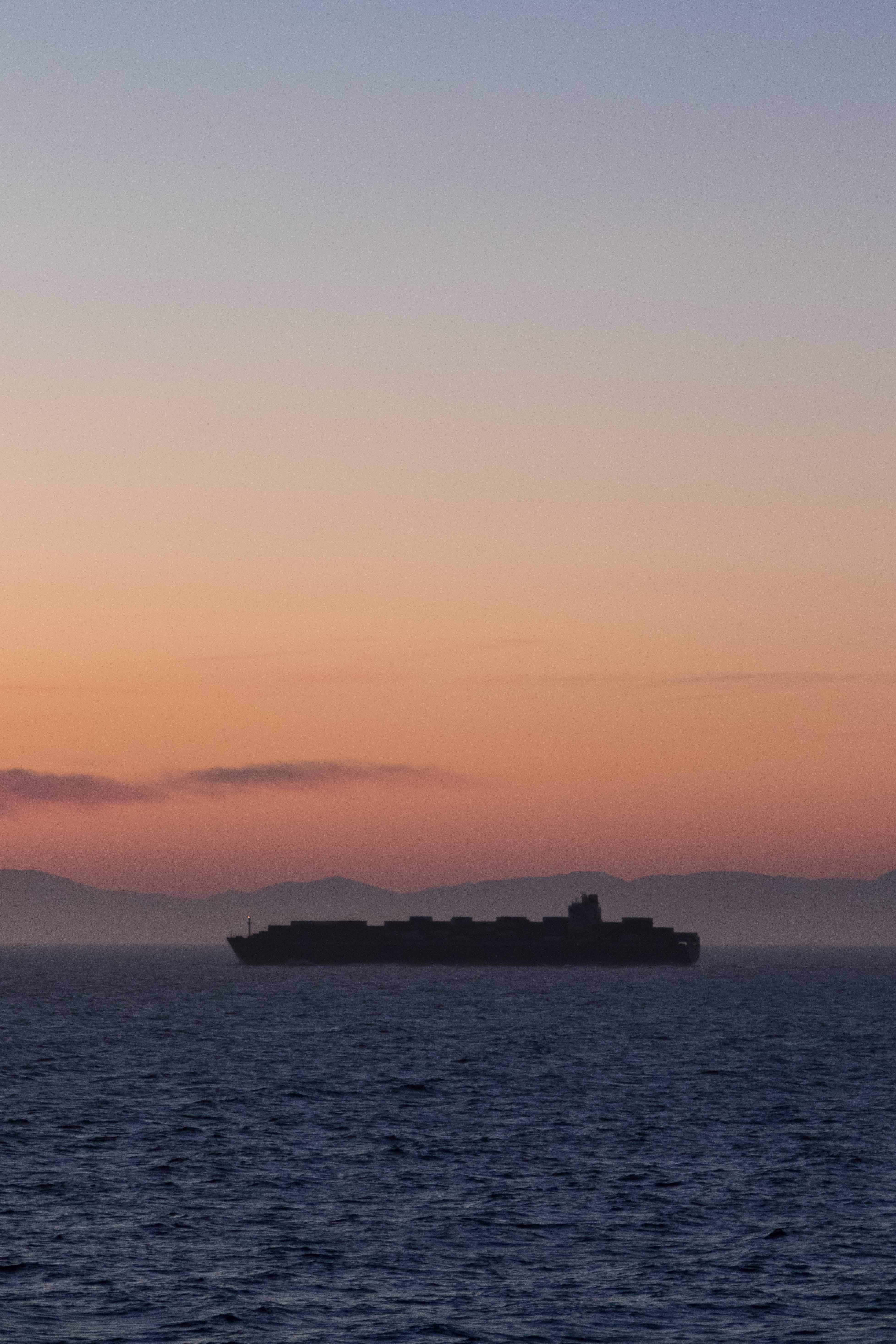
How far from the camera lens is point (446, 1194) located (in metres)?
49.4

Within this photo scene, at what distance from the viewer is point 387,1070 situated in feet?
287

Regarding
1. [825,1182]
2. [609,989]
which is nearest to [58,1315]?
[825,1182]

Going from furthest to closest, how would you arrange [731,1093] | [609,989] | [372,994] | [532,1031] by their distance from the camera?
[609,989] < [372,994] < [532,1031] < [731,1093]

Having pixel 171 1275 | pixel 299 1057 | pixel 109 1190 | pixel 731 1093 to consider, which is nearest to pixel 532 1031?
pixel 299 1057

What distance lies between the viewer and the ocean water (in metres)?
35.6

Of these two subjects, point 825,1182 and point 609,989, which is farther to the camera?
point 609,989

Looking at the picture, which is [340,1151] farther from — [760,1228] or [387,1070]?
[387,1070]

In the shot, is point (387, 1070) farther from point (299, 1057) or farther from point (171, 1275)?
point (171, 1275)

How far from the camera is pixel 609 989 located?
197625 millimetres

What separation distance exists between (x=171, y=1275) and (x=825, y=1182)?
2399 centimetres

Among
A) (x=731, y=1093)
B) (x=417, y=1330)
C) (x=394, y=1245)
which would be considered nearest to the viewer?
(x=417, y=1330)

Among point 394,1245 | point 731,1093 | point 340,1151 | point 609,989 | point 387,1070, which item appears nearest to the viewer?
point 394,1245

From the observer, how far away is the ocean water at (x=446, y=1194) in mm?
35625

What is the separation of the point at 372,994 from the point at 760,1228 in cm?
13609
